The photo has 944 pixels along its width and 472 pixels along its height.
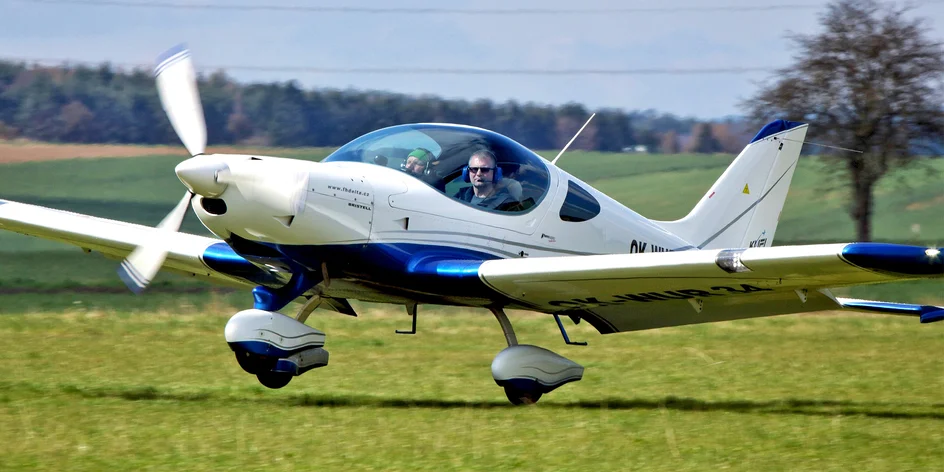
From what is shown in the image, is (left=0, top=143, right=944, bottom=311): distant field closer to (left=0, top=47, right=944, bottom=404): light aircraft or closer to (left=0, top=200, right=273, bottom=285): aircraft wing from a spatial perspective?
(left=0, top=200, right=273, bottom=285): aircraft wing

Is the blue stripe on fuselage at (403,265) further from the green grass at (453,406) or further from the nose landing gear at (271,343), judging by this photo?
the green grass at (453,406)

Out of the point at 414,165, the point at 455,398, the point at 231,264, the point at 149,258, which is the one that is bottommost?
the point at 455,398

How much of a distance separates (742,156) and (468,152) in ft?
13.0

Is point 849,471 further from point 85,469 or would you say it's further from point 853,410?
point 85,469

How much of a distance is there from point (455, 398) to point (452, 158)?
200 cm

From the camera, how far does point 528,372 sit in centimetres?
980

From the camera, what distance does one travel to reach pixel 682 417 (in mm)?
9211

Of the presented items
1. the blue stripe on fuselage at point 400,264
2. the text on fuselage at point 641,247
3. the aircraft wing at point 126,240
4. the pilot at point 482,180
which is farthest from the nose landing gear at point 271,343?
the text on fuselage at point 641,247

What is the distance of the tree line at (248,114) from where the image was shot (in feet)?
112

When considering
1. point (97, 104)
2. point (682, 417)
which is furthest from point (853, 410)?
point (97, 104)

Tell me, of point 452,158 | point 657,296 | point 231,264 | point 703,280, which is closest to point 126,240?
A: point 231,264

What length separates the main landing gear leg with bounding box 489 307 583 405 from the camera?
32.1 ft

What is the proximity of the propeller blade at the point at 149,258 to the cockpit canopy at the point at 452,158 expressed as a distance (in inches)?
51.7

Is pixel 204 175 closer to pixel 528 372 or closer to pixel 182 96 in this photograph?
pixel 182 96
